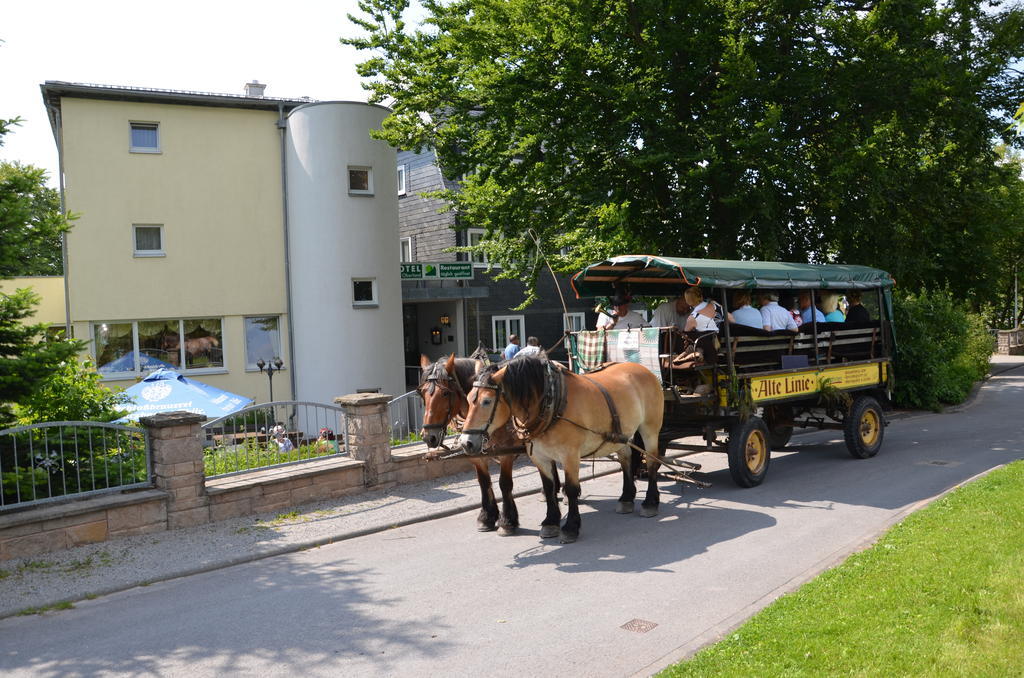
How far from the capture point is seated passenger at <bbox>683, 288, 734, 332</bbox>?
9547 mm

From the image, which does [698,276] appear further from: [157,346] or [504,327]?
[504,327]

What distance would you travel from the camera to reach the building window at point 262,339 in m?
21.4

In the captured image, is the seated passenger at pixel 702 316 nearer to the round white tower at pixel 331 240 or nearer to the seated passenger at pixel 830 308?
the seated passenger at pixel 830 308

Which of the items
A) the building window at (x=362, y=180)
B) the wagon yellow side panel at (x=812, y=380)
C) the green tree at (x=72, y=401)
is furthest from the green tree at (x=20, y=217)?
the building window at (x=362, y=180)

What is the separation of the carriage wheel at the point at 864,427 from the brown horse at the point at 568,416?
4.39 meters

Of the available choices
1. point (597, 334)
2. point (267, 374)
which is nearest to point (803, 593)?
point (597, 334)

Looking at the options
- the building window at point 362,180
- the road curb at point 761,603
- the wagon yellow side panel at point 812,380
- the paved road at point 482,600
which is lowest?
the paved road at point 482,600

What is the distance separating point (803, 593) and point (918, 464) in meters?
6.83

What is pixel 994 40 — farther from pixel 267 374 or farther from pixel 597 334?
pixel 267 374

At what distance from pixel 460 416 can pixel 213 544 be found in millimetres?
2901

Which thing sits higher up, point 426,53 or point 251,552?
point 426,53

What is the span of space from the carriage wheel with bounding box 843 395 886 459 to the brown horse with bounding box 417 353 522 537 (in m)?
6.15

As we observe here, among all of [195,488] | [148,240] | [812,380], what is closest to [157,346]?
[148,240]

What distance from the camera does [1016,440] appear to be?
13.7 m
